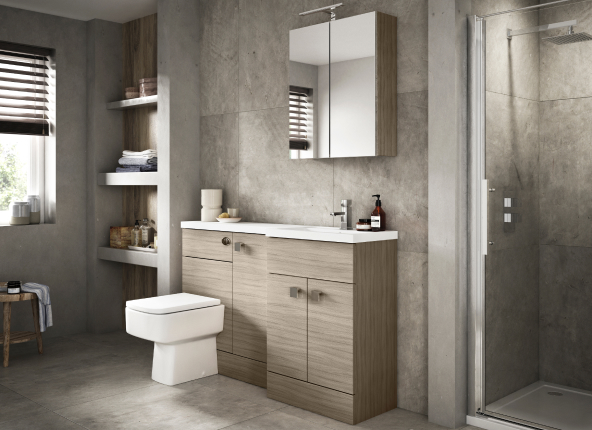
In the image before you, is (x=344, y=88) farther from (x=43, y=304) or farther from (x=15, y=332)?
(x=15, y=332)

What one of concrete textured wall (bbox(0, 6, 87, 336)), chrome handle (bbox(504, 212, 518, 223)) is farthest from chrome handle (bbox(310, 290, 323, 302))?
concrete textured wall (bbox(0, 6, 87, 336))

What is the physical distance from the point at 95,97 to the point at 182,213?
52.4 inches

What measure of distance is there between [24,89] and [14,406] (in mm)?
2419

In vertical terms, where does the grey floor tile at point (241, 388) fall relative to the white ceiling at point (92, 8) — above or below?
below

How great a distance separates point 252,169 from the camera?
385 cm

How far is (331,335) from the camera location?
9.50ft

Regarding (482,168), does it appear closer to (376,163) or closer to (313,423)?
(376,163)

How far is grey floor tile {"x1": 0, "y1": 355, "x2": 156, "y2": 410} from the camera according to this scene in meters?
3.22

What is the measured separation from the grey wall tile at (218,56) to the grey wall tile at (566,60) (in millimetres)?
1928

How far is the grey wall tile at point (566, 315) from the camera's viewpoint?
2.97 meters

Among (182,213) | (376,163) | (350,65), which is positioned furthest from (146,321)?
(350,65)

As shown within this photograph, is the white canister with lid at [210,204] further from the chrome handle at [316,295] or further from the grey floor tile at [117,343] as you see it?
the chrome handle at [316,295]

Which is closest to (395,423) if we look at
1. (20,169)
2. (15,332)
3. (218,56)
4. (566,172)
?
(566,172)

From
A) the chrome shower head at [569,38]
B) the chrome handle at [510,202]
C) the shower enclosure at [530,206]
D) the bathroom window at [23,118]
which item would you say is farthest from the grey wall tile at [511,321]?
the bathroom window at [23,118]
